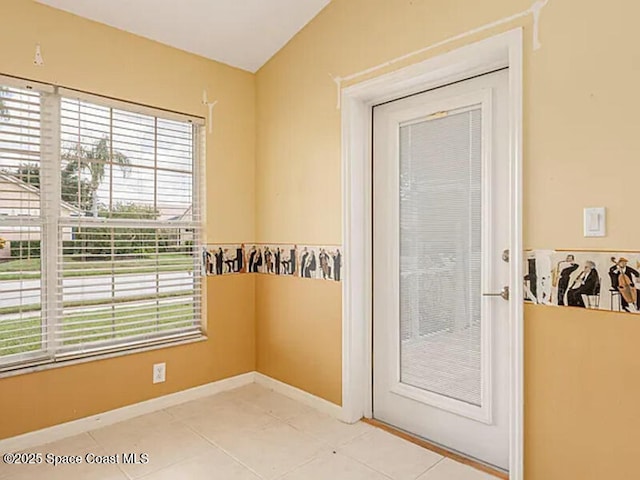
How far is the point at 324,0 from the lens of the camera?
Result: 2.75 m

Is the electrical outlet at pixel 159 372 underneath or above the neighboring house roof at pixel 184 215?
underneath

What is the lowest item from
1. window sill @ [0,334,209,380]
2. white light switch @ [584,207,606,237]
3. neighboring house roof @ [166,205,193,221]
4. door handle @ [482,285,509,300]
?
window sill @ [0,334,209,380]

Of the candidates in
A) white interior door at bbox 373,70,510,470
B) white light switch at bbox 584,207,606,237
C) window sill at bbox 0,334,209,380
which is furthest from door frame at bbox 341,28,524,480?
window sill at bbox 0,334,209,380

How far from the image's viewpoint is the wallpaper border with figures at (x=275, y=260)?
9.29ft

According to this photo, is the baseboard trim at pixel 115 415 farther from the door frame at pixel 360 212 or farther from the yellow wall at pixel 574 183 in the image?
the yellow wall at pixel 574 183

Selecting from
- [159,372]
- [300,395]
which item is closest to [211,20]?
[159,372]

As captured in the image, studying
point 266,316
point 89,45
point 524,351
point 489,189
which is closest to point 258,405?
point 266,316

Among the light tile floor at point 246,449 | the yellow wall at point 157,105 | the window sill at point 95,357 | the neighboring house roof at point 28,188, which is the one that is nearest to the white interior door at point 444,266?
the light tile floor at point 246,449

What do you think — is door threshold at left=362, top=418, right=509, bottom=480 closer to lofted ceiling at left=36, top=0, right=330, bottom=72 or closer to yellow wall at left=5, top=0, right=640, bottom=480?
yellow wall at left=5, top=0, right=640, bottom=480

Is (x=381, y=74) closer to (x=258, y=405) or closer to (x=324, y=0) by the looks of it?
(x=324, y=0)

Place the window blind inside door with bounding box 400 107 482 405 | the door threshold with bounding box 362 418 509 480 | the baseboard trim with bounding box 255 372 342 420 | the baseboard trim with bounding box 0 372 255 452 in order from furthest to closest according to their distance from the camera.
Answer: the baseboard trim with bounding box 255 372 342 420 < the baseboard trim with bounding box 0 372 255 452 < the window blind inside door with bounding box 400 107 482 405 < the door threshold with bounding box 362 418 509 480

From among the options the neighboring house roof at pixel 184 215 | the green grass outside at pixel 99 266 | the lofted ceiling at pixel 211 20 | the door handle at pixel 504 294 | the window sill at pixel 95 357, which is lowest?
the window sill at pixel 95 357

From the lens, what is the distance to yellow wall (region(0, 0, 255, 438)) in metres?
2.40

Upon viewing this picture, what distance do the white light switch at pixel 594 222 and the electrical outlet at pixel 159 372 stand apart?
8.46 ft
